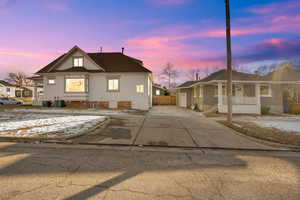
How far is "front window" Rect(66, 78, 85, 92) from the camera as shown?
18725mm

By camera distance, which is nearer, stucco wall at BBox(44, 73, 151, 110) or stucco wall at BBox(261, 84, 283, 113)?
stucco wall at BBox(261, 84, 283, 113)

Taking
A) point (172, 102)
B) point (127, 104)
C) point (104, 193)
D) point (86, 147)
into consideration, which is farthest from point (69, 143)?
point (172, 102)

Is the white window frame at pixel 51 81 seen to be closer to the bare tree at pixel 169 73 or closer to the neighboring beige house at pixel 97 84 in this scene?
the neighboring beige house at pixel 97 84

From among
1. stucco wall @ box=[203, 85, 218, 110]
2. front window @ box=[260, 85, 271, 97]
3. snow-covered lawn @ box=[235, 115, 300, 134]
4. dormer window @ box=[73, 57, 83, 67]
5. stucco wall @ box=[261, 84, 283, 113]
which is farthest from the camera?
dormer window @ box=[73, 57, 83, 67]

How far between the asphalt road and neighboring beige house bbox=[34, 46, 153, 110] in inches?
549

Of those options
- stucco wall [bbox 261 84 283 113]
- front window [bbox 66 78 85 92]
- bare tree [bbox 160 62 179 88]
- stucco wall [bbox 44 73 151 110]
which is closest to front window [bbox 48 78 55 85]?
stucco wall [bbox 44 73 151 110]

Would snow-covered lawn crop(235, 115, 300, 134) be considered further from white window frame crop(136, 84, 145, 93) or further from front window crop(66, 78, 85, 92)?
front window crop(66, 78, 85, 92)

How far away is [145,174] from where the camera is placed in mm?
3430

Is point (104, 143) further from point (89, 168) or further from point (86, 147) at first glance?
point (89, 168)

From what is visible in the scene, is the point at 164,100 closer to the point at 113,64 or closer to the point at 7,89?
the point at 113,64

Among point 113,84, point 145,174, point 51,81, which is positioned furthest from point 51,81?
point 145,174

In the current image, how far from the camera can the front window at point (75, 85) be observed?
1873cm

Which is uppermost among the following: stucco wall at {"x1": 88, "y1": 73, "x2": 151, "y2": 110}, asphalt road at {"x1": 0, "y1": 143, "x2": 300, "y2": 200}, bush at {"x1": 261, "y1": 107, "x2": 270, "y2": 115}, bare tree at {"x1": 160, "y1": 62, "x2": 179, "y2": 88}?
bare tree at {"x1": 160, "y1": 62, "x2": 179, "y2": 88}

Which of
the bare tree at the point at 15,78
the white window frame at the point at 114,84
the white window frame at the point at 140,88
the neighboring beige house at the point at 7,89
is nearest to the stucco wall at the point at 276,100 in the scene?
the white window frame at the point at 140,88
